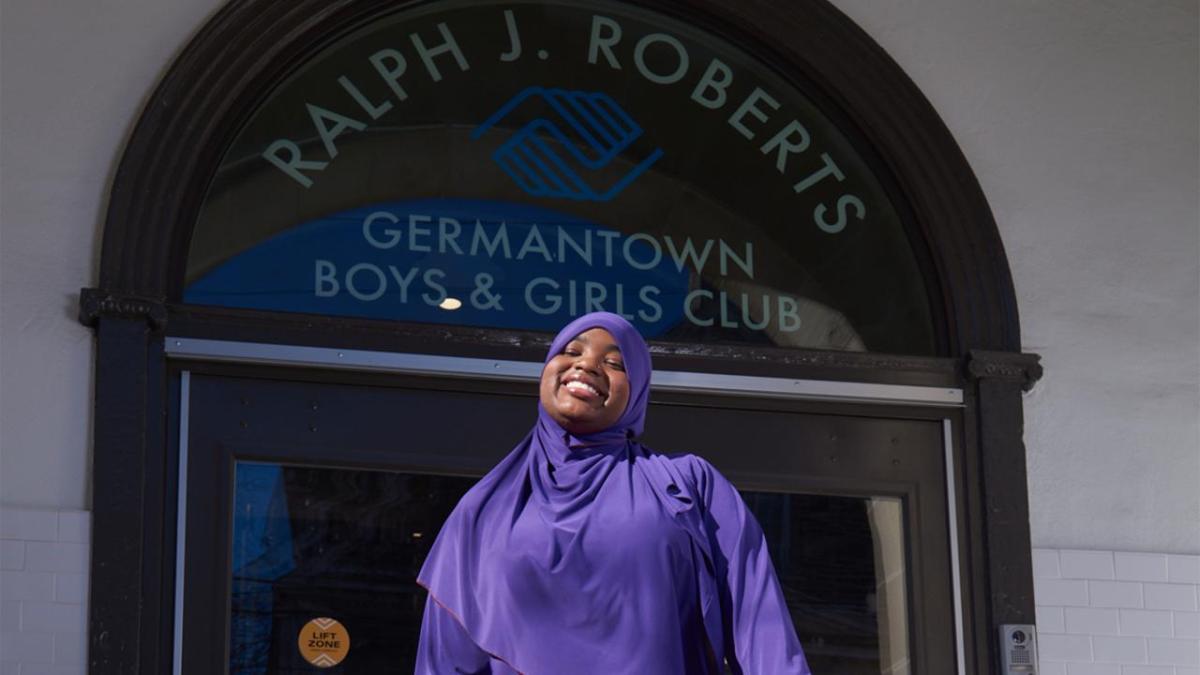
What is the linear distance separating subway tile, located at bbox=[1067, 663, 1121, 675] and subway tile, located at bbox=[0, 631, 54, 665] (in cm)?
256

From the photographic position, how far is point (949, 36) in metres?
6.17

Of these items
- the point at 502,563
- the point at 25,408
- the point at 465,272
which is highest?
the point at 465,272

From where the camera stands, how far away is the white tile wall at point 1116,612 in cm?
574

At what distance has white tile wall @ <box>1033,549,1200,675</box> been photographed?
5.74 m

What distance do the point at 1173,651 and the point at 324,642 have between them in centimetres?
222

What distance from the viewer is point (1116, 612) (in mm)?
5805

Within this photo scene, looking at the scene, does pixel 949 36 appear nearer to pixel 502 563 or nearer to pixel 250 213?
pixel 250 213

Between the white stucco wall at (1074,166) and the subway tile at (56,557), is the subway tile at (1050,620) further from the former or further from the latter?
the subway tile at (56,557)

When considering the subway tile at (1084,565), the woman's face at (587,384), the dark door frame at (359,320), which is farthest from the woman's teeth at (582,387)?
the subway tile at (1084,565)

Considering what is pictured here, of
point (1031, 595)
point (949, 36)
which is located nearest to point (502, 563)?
point (1031, 595)

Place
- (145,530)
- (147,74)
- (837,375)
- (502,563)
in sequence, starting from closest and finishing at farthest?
(502,563) → (145,530) → (147,74) → (837,375)

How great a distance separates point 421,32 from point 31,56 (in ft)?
3.42

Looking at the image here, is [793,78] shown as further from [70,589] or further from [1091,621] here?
[70,589]

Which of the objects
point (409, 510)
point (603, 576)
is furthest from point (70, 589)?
point (603, 576)
